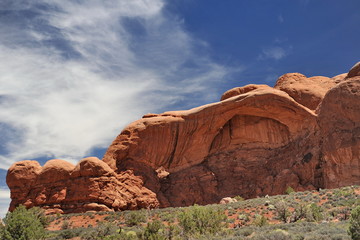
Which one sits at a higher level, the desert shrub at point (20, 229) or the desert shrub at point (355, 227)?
the desert shrub at point (20, 229)

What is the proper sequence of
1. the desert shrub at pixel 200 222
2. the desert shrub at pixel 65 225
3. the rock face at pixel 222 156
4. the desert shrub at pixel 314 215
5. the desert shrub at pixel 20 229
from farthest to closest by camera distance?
the rock face at pixel 222 156, the desert shrub at pixel 65 225, the desert shrub at pixel 314 215, the desert shrub at pixel 20 229, the desert shrub at pixel 200 222

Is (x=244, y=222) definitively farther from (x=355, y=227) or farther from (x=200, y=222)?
(x=355, y=227)

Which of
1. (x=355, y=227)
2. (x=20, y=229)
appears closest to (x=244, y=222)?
(x=355, y=227)

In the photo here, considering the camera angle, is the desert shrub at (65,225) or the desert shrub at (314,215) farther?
the desert shrub at (65,225)

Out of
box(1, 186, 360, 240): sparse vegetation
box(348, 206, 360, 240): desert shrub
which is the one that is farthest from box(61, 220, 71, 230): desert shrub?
box(348, 206, 360, 240): desert shrub

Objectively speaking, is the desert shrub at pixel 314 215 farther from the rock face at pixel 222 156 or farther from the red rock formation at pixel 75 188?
the red rock formation at pixel 75 188

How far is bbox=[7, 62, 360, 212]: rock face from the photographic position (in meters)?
33.5

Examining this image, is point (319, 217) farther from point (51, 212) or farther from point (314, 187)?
point (51, 212)

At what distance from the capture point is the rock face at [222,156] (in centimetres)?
3353

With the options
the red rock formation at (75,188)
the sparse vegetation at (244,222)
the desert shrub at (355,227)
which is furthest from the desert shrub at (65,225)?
the desert shrub at (355,227)

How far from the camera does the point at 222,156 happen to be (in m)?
42.0

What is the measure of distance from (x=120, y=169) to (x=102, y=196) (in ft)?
15.9

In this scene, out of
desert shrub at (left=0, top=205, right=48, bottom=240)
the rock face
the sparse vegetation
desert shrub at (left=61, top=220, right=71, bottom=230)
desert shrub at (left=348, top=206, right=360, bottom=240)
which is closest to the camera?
desert shrub at (left=348, top=206, right=360, bottom=240)

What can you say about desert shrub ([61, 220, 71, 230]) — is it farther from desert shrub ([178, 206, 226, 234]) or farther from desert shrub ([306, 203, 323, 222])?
desert shrub ([306, 203, 323, 222])
